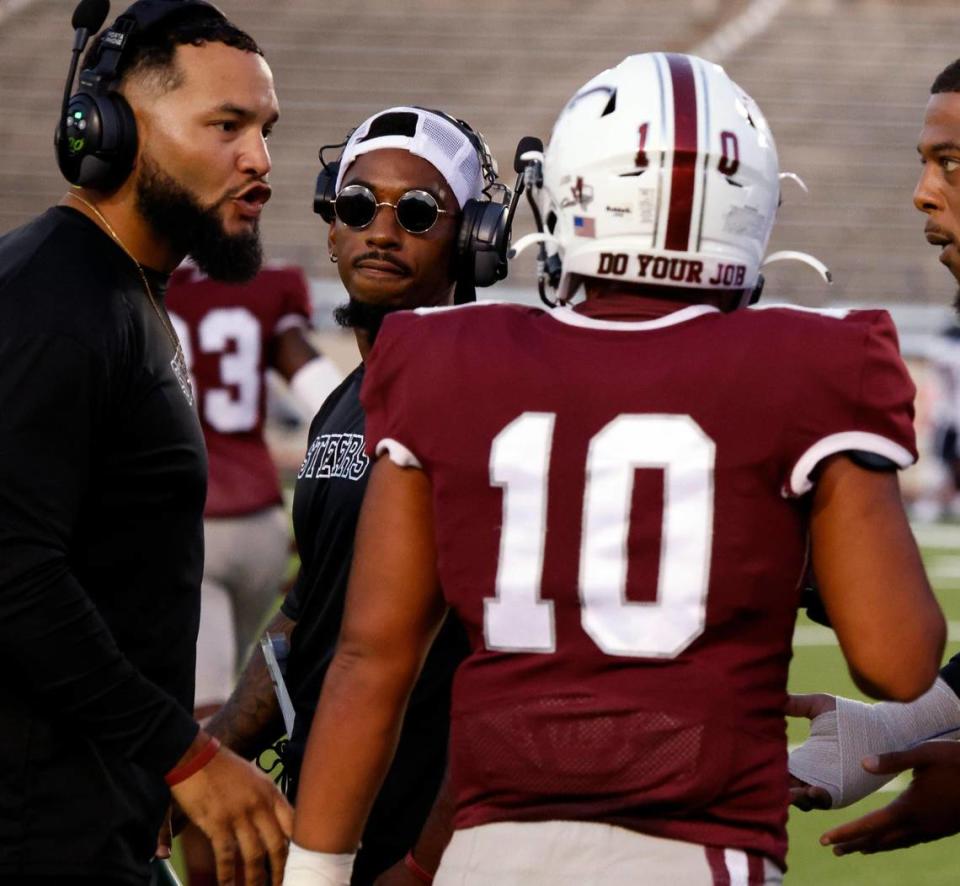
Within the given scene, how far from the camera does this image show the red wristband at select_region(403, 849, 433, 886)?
257 centimetres

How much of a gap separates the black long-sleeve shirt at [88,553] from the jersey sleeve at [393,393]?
472 mm

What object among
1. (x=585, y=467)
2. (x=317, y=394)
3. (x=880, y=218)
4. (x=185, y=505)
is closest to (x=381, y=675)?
(x=585, y=467)

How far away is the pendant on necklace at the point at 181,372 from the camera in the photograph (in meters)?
2.61

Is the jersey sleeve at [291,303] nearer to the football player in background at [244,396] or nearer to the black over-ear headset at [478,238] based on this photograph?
the football player in background at [244,396]

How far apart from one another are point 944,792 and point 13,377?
4.81ft

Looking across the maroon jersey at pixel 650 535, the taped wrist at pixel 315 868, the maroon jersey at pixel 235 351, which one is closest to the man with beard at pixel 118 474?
the taped wrist at pixel 315 868

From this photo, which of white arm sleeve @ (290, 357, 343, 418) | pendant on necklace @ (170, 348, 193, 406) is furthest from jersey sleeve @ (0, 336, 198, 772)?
white arm sleeve @ (290, 357, 343, 418)

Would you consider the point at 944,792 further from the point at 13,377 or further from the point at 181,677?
the point at 13,377

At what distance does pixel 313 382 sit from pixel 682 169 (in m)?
3.92

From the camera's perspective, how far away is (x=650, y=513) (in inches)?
77.6

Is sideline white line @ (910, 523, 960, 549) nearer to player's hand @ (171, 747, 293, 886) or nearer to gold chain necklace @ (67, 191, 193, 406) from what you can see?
gold chain necklace @ (67, 191, 193, 406)

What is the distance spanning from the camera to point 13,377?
2.31 m

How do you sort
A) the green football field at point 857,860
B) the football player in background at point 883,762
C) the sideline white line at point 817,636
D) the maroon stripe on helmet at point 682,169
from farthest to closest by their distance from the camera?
the sideline white line at point 817,636 < the green football field at point 857,860 < the football player in background at point 883,762 < the maroon stripe on helmet at point 682,169

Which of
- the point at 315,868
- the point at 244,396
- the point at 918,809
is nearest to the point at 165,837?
the point at 315,868
